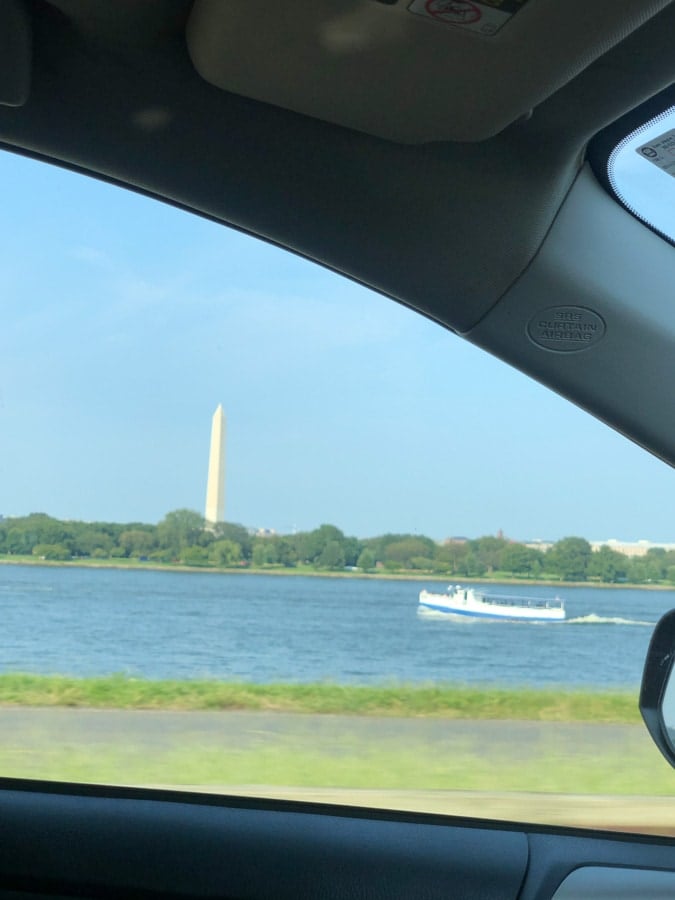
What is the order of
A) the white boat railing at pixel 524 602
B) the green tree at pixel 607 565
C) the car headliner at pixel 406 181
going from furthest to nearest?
the white boat railing at pixel 524 602, the green tree at pixel 607 565, the car headliner at pixel 406 181

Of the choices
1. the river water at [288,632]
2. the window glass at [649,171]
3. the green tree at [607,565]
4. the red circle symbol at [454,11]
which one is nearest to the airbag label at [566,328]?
the window glass at [649,171]

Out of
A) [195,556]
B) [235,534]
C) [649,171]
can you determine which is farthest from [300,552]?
[649,171]

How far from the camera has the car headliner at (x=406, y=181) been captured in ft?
4.93

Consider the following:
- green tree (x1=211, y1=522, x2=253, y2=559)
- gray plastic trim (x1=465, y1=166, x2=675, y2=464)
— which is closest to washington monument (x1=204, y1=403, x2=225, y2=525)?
green tree (x1=211, y1=522, x2=253, y2=559)

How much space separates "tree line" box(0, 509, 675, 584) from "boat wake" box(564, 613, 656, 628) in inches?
6.1

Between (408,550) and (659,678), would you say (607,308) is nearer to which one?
(659,678)

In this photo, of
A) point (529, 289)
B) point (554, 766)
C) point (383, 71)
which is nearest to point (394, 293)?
point (529, 289)

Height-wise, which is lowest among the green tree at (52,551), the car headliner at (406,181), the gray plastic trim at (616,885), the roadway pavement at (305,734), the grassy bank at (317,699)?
the gray plastic trim at (616,885)

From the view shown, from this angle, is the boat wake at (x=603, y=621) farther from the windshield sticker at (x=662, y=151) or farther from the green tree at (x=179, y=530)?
the windshield sticker at (x=662, y=151)

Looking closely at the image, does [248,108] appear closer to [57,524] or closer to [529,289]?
[529,289]

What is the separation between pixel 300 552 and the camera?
288cm

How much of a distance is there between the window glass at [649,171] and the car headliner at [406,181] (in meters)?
0.03

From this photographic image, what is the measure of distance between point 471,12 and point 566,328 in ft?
2.17

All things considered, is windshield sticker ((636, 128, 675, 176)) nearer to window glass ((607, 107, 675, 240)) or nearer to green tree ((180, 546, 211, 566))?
window glass ((607, 107, 675, 240))
